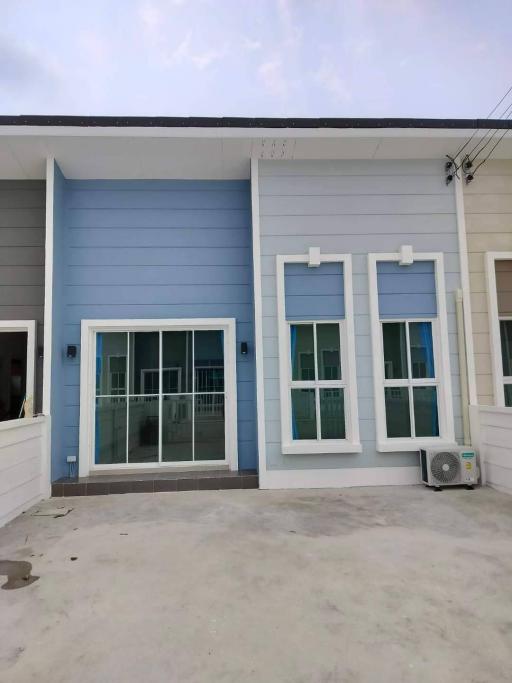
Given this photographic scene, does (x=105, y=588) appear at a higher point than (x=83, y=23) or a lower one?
lower

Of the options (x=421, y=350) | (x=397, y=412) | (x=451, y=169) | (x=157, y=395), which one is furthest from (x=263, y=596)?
(x=451, y=169)

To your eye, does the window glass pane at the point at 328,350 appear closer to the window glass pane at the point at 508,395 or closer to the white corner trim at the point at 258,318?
the white corner trim at the point at 258,318

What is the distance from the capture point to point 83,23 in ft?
22.7

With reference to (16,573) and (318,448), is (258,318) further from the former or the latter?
(16,573)

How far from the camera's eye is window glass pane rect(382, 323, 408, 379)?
4887 mm

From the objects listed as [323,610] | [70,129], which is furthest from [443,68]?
[323,610]

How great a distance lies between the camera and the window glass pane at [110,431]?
5062mm

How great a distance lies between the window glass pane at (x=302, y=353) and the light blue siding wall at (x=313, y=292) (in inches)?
6.3

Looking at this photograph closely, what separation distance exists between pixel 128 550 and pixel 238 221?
12.9 ft

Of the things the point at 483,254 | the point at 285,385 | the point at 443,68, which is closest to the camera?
the point at 285,385

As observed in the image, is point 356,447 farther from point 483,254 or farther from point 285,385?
point 483,254

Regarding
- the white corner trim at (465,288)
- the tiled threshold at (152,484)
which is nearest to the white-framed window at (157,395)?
the tiled threshold at (152,484)

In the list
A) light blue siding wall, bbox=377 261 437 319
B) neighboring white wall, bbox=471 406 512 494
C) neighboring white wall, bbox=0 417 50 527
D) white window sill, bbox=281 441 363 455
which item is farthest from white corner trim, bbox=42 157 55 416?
neighboring white wall, bbox=471 406 512 494

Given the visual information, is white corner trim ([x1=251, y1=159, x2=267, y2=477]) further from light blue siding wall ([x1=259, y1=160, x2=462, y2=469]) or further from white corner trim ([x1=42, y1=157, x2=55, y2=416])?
white corner trim ([x1=42, y1=157, x2=55, y2=416])
